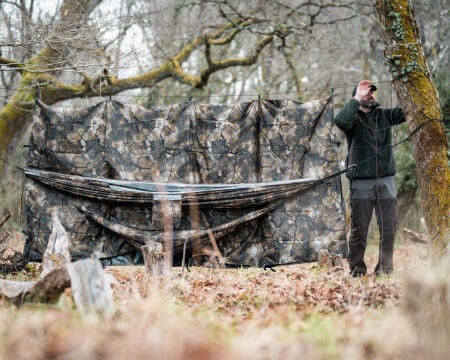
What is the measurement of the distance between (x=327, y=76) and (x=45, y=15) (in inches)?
281

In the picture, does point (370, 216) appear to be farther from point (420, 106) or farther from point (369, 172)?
point (420, 106)

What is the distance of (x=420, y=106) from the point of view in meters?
2.97

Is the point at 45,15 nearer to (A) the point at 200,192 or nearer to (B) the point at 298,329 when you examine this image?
(A) the point at 200,192

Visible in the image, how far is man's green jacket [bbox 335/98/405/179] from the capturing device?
3193 mm

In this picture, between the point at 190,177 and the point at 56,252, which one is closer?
the point at 56,252

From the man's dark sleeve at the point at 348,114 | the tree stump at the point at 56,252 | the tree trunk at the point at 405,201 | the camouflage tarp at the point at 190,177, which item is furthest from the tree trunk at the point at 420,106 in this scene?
the tree trunk at the point at 405,201

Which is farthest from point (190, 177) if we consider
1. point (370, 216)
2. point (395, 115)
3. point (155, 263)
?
point (395, 115)

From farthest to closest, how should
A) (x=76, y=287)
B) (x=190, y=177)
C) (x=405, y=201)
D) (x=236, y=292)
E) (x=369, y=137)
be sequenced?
(x=405, y=201)
(x=190, y=177)
(x=369, y=137)
(x=236, y=292)
(x=76, y=287)

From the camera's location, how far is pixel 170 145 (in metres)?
3.58

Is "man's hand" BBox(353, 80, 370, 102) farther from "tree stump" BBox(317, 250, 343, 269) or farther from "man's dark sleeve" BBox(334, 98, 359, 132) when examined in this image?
"tree stump" BBox(317, 250, 343, 269)

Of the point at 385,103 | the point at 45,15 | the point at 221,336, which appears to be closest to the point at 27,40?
the point at 45,15

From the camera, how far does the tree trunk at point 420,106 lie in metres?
2.86

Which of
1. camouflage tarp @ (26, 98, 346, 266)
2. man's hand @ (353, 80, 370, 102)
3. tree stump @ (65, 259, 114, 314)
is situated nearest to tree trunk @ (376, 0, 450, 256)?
man's hand @ (353, 80, 370, 102)

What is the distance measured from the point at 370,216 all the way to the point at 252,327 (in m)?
1.92
